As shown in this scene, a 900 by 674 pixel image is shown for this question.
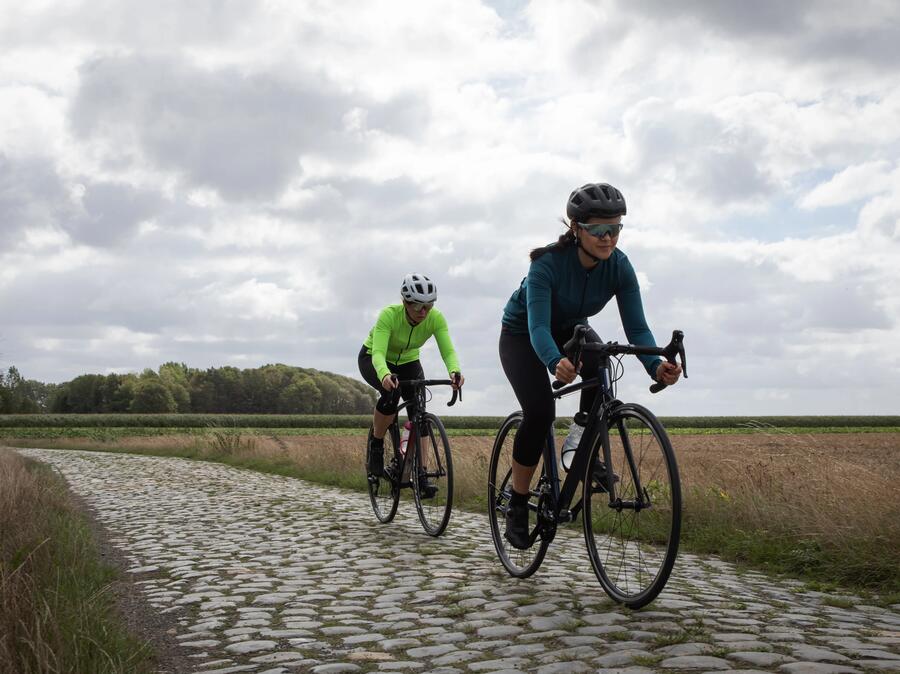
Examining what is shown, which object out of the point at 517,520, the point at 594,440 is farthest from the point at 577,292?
the point at 517,520

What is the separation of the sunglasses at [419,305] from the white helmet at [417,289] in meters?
0.06

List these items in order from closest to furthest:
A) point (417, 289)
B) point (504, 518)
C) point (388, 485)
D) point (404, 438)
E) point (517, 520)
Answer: point (517, 520)
point (504, 518)
point (417, 289)
point (404, 438)
point (388, 485)

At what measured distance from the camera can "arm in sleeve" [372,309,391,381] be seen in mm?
8316

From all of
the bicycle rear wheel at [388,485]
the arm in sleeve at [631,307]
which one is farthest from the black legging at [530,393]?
the bicycle rear wheel at [388,485]

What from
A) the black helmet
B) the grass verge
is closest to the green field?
the grass verge

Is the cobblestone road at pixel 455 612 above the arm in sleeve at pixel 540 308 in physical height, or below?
below

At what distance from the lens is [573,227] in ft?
17.4

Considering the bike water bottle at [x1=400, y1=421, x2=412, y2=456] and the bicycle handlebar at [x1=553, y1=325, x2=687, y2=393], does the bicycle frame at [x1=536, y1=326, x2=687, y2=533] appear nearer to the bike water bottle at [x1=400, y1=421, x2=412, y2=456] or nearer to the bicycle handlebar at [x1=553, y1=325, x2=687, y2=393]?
the bicycle handlebar at [x1=553, y1=325, x2=687, y2=393]

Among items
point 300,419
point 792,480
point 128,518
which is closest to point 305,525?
point 128,518

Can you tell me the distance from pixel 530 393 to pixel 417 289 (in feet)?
9.11

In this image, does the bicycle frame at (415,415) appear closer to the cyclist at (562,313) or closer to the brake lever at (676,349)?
the cyclist at (562,313)

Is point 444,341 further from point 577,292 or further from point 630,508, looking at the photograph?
point 630,508

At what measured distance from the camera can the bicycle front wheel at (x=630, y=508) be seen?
15.0 feet

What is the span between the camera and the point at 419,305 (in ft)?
27.0
